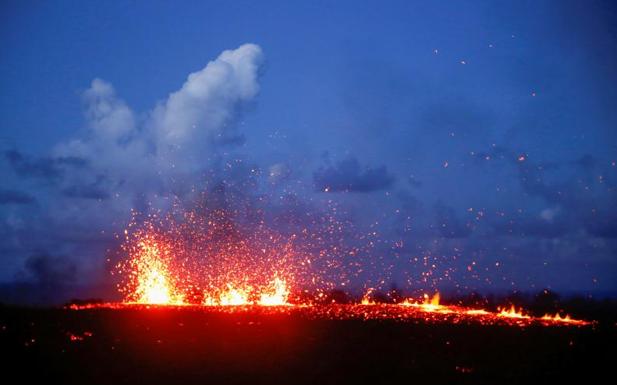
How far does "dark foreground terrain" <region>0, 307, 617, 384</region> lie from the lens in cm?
2211

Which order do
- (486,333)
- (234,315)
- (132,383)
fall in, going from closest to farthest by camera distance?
(132,383) < (486,333) < (234,315)

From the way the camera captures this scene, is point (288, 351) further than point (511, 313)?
No

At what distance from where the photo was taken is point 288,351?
2653 cm

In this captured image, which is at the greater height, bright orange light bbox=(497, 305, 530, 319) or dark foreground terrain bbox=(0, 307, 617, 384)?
bright orange light bbox=(497, 305, 530, 319)

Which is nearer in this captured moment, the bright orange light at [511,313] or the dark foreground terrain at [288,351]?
the dark foreground terrain at [288,351]

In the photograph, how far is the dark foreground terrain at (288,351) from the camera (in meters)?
22.1

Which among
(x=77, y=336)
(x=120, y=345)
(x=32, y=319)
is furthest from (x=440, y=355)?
(x=32, y=319)

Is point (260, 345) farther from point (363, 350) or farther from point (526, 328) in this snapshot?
point (526, 328)

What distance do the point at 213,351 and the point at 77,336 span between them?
8901 mm

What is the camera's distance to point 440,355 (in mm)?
26094

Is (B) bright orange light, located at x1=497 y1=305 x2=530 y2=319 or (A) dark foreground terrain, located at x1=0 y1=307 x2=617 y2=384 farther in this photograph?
(B) bright orange light, located at x1=497 y1=305 x2=530 y2=319

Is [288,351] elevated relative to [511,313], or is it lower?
lower

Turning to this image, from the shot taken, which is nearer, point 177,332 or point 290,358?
point 290,358

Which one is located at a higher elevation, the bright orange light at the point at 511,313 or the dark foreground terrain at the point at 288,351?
the bright orange light at the point at 511,313
